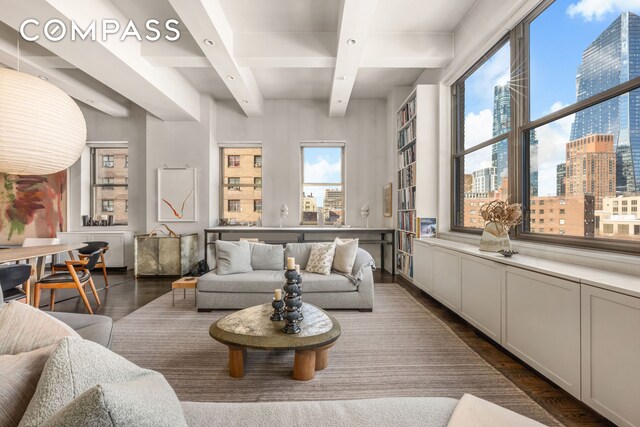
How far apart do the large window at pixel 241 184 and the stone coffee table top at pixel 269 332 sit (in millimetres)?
4017

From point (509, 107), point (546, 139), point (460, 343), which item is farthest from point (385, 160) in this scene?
point (460, 343)

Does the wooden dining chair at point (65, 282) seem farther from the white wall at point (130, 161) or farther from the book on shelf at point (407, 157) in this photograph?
the book on shelf at point (407, 157)

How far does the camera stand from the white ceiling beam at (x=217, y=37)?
2.78m

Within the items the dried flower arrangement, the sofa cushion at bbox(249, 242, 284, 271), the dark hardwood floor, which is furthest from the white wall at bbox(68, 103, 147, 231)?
the dried flower arrangement

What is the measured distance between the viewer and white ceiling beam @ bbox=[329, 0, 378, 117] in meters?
2.75

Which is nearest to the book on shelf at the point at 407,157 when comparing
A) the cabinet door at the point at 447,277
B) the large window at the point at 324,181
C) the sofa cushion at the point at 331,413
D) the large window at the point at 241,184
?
the large window at the point at 324,181

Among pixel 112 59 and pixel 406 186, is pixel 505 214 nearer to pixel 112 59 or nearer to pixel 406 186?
pixel 406 186

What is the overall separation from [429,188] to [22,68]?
19.3ft

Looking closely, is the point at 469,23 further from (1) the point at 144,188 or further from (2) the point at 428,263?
(1) the point at 144,188

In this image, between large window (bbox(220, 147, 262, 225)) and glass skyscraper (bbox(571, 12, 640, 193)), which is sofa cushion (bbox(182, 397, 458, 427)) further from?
large window (bbox(220, 147, 262, 225))

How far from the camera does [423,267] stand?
394cm

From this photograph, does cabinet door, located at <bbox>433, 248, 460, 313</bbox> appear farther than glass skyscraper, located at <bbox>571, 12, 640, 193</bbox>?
Yes

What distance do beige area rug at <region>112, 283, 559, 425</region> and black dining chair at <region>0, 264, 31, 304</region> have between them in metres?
0.92

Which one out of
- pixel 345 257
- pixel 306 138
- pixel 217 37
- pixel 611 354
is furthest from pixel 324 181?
pixel 611 354
